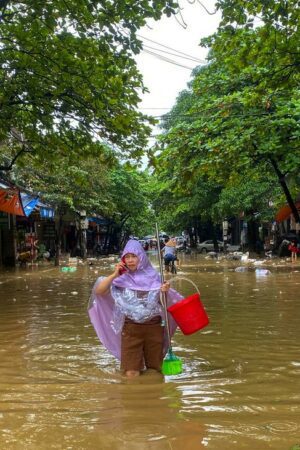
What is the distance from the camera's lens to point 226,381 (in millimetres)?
5445

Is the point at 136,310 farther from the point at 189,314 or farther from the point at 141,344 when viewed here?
the point at 189,314

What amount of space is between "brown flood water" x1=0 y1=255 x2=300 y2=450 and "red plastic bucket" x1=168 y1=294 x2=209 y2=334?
569 mm

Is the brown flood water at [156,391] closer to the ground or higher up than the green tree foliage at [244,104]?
closer to the ground

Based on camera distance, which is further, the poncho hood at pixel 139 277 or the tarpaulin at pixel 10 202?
the tarpaulin at pixel 10 202

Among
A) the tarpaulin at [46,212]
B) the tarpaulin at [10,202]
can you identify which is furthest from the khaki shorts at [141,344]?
the tarpaulin at [46,212]

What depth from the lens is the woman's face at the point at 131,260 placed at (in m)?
5.54

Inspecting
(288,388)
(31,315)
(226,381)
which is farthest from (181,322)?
(31,315)

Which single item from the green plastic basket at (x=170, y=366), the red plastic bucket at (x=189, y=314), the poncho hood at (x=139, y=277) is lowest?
the green plastic basket at (x=170, y=366)

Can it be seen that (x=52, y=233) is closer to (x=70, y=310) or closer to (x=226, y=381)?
(x=70, y=310)

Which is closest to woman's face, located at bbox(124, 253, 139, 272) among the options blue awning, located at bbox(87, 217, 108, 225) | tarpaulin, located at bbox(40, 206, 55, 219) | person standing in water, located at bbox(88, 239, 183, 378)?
person standing in water, located at bbox(88, 239, 183, 378)

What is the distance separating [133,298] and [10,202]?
1526cm

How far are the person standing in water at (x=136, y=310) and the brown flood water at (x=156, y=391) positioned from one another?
8.2 inches

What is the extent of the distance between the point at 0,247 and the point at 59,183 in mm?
4537

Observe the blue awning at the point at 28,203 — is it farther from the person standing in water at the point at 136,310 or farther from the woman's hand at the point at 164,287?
the woman's hand at the point at 164,287
